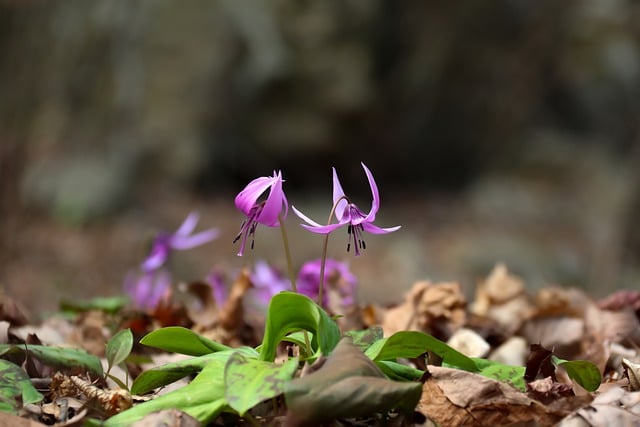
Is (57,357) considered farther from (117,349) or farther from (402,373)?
(402,373)

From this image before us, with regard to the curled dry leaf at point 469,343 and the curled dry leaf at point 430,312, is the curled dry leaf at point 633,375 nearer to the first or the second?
the curled dry leaf at point 469,343

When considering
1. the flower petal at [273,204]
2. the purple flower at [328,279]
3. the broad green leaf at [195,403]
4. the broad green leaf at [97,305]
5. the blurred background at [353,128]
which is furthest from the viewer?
the blurred background at [353,128]

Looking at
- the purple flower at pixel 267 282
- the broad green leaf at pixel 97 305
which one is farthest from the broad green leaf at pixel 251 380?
the purple flower at pixel 267 282

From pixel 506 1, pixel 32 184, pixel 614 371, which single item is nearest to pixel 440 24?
pixel 506 1

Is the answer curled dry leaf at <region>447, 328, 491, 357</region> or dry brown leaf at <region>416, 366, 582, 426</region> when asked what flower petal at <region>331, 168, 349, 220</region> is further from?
curled dry leaf at <region>447, 328, 491, 357</region>

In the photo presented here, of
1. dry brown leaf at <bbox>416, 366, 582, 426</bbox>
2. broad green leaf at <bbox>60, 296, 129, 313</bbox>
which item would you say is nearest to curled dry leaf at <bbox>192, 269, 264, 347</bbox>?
broad green leaf at <bbox>60, 296, 129, 313</bbox>
